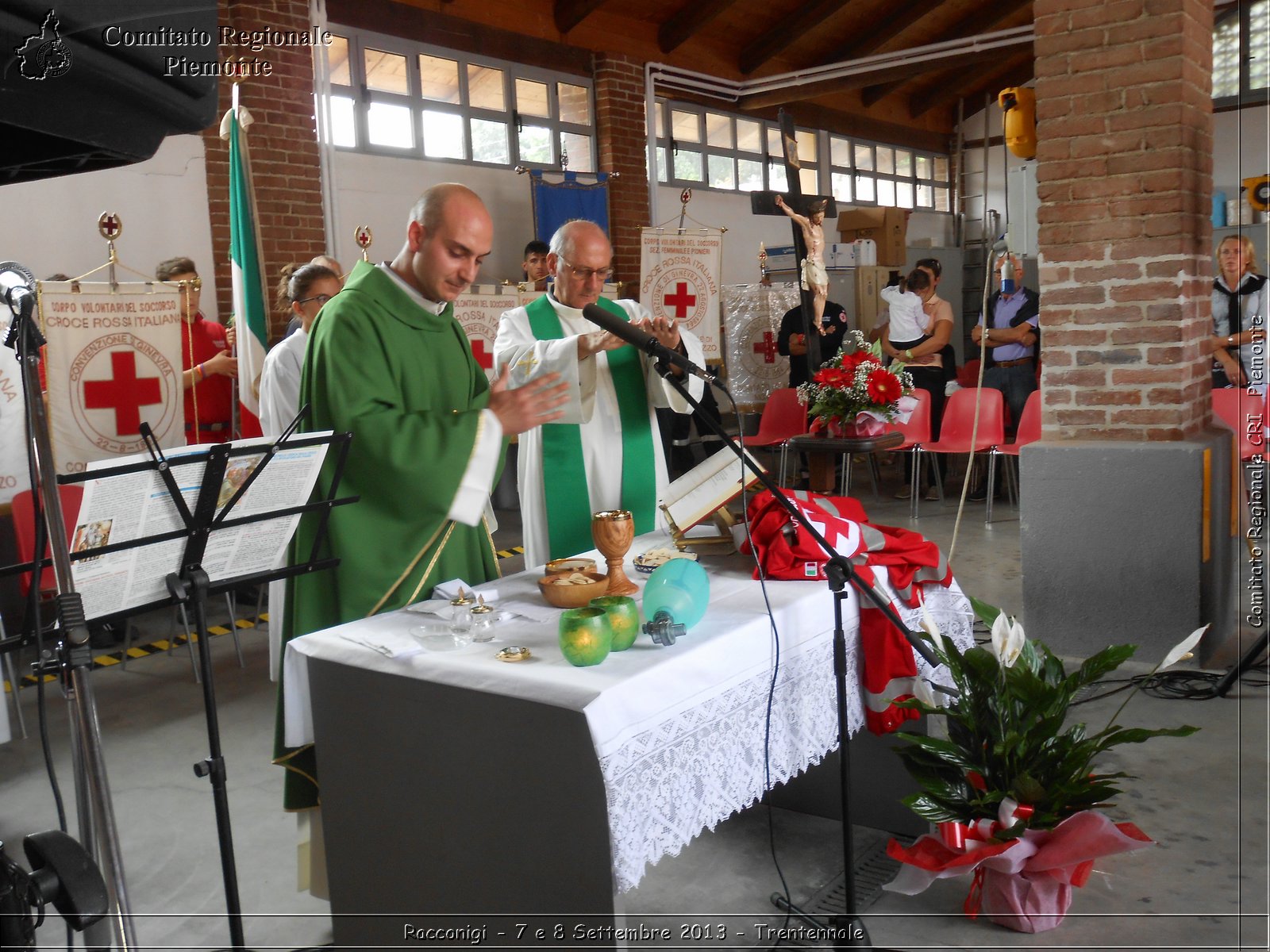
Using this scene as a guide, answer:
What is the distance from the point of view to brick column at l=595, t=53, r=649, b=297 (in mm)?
9992

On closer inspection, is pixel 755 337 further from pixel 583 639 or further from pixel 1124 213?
pixel 583 639

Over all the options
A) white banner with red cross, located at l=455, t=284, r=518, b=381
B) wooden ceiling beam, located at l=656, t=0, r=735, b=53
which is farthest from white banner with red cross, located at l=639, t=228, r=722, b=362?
wooden ceiling beam, located at l=656, t=0, r=735, b=53

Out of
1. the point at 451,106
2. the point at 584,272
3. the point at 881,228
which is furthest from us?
the point at 881,228

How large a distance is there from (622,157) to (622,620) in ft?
29.0

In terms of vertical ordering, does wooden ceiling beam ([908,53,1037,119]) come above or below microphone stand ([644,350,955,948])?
above

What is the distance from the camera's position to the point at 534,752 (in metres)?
1.68

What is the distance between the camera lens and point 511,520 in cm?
814

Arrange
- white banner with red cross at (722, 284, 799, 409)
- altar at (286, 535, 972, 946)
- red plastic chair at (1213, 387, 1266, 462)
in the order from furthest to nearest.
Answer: white banner with red cross at (722, 284, 799, 409), red plastic chair at (1213, 387, 1266, 462), altar at (286, 535, 972, 946)

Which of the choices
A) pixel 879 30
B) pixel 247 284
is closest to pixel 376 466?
pixel 247 284

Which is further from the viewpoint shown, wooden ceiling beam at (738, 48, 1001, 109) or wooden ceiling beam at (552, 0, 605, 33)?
wooden ceiling beam at (738, 48, 1001, 109)

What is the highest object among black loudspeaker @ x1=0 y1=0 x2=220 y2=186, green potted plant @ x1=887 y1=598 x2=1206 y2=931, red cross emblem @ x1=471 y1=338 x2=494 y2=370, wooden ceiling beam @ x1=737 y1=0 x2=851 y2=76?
wooden ceiling beam @ x1=737 y1=0 x2=851 y2=76

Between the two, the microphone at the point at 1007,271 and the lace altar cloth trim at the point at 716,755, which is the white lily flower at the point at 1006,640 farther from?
the microphone at the point at 1007,271

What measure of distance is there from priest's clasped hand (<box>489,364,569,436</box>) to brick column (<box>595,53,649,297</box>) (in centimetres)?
768

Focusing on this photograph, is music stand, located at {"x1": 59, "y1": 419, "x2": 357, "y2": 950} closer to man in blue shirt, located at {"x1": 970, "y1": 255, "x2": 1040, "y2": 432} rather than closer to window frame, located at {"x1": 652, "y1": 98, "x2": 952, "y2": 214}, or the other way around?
man in blue shirt, located at {"x1": 970, "y1": 255, "x2": 1040, "y2": 432}
